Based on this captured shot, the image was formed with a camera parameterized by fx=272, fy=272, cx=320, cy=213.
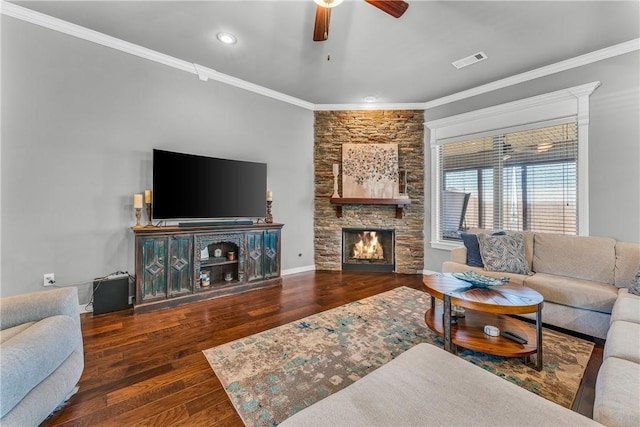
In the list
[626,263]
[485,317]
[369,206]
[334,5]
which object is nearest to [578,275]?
[626,263]

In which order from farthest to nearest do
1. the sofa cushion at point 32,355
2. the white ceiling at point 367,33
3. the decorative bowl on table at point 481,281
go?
the white ceiling at point 367,33 → the decorative bowl on table at point 481,281 → the sofa cushion at point 32,355

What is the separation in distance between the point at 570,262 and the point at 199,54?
15.8 ft

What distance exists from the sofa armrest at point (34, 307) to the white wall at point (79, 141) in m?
1.55

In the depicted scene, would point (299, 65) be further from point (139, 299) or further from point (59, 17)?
point (139, 299)

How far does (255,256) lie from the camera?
3.79 meters

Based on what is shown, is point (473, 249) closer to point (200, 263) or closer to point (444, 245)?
point (444, 245)

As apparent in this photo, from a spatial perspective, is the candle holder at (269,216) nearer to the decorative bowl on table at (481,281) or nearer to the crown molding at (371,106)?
the crown molding at (371,106)

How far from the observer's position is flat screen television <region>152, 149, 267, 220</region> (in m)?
3.16

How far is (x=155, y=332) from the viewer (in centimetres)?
248

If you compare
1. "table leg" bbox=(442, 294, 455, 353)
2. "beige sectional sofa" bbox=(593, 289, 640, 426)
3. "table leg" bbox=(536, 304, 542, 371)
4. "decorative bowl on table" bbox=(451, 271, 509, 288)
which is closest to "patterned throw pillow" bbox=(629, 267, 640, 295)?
"beige sectional sofa" bbox=(593, 289, 640, 426)

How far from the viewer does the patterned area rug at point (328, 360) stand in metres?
1.65

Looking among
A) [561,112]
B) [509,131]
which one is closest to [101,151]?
[509,131]

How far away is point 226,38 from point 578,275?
4.50 metres

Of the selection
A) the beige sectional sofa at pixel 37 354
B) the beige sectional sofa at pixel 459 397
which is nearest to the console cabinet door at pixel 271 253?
the beige sectional sofa at pixel 37 354
